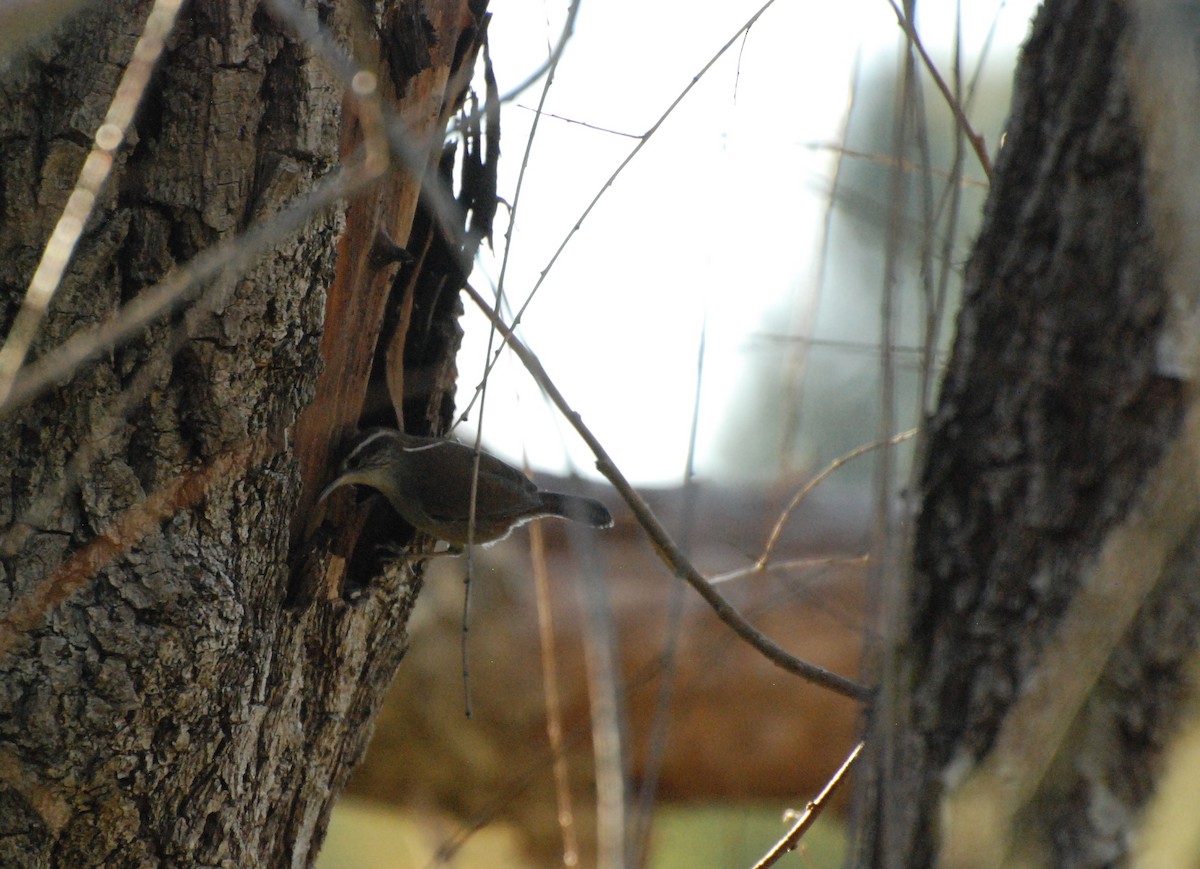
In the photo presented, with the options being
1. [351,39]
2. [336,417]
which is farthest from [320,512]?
[351,39]

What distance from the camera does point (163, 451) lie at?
151 cm

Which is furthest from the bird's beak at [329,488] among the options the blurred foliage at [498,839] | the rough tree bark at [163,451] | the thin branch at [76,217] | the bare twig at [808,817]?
the blurred foliage at [498,839]

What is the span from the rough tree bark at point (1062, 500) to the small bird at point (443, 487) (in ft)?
2.23

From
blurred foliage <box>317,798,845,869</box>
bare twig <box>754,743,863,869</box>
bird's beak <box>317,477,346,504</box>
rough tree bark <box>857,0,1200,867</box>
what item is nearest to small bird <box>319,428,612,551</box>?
bird's beak <box>317,477,346,504</box>

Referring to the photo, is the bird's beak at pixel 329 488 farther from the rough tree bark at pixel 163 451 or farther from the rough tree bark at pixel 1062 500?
the rough tree bark at pixel 1062 500

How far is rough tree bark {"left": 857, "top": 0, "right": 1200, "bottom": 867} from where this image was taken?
31.8 inches

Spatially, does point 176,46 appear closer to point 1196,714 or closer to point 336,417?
point 336,417

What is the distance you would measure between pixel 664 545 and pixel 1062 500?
1.87 ft

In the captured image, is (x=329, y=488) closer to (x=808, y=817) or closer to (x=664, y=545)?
(x=664, y=545)

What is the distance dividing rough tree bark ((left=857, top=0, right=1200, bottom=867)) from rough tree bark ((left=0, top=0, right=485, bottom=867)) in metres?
0.76

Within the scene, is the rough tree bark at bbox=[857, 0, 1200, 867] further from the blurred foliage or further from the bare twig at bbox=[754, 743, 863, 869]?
the blurred foliage

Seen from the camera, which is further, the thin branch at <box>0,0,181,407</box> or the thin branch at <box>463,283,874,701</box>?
the thin branch at <box>463,283,874,701</box>

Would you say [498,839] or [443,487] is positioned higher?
[443,487]

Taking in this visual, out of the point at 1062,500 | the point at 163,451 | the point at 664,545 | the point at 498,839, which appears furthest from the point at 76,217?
the point at 498,839
